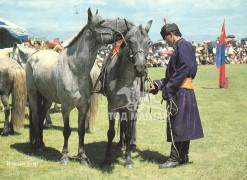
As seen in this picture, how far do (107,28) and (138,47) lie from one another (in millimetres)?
736

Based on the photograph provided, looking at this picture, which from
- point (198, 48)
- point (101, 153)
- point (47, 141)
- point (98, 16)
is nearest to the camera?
point (98, 16)

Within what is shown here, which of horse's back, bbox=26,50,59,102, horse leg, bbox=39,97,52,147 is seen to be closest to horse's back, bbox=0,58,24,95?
horse's back, bbox=26,50,59,102

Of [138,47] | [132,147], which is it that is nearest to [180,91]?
[138,47]

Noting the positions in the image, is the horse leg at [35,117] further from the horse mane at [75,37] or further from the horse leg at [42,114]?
the horse mane at [75,37]

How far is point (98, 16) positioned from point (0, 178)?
3.17 meters

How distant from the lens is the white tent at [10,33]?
17.8 metres

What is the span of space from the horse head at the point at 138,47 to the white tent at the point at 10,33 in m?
13.6

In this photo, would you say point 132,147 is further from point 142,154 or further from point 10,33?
point 10,33

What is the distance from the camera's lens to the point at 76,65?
19.6 ft

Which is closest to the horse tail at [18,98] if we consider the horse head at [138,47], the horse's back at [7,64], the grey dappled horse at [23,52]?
the horse's back at [7,64]

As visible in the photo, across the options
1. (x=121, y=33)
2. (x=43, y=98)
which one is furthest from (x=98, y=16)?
(x=43, y=98)

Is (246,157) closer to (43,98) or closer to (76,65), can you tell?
(76,65)

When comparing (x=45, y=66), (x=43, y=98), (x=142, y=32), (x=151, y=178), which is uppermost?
(x=142, y=32)

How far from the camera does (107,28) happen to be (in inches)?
223
